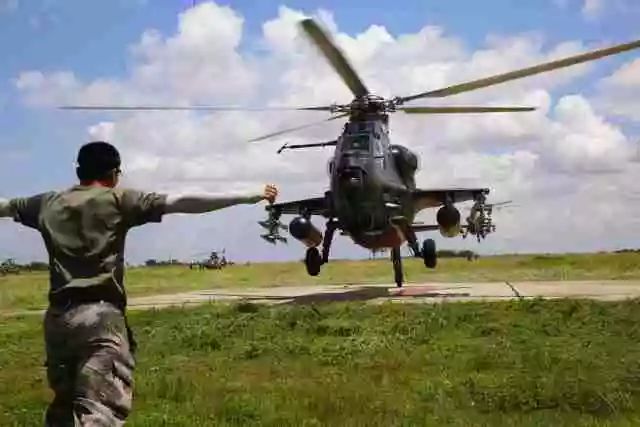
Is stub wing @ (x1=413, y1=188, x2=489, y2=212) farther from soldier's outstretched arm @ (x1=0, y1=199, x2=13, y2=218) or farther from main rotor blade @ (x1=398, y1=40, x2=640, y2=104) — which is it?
soldier's outstretched arm @ (x1=0, y1=199, x2=13, y2=218)

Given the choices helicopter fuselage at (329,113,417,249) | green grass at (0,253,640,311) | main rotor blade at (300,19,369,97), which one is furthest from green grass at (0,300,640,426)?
green grass at (0,253,640,311)

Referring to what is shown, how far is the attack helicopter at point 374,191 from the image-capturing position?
2367 cm

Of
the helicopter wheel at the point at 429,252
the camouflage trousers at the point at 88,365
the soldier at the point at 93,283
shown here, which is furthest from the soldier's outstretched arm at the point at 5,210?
the helicopter wheel at the point at 429,252

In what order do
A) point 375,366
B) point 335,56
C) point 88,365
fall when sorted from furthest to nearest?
point 335,56 → point 375,366 → point 88,365

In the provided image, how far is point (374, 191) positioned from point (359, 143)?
140 cm

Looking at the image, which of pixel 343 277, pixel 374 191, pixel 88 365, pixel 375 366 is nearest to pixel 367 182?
pixel 374 191

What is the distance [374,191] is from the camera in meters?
23.9

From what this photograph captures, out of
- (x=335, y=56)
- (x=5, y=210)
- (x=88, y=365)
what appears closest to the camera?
(x=88, y=365)

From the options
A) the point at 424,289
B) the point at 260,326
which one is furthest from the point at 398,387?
the point at 424,289

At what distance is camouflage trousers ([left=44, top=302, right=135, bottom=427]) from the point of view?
15.0 ft

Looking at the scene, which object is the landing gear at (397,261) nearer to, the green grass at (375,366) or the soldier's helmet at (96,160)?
the green grass at (375,366)

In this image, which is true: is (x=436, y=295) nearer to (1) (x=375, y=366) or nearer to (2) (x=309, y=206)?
(2) (x=309, y=206)

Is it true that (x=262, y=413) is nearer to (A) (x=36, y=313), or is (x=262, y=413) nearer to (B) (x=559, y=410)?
(B) (x=559, y=410)

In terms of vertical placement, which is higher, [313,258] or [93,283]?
[313,258]
